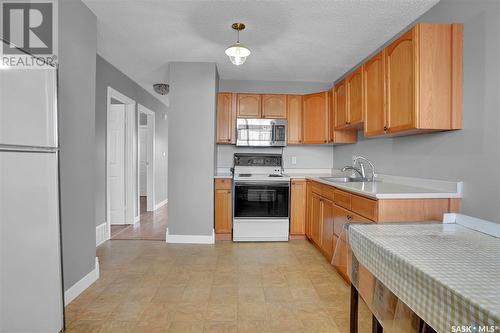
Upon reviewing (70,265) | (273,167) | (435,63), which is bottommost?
(70,265)

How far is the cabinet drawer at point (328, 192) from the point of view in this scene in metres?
2.65

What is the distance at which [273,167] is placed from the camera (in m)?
3.95

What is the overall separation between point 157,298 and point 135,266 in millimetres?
761

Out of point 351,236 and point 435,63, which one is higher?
point 435,63

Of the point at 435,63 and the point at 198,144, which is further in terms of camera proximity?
the point at 198,144

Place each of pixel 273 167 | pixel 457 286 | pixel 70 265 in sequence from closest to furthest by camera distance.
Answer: pixel 457 286
pixel 70 265
pixel 273 167

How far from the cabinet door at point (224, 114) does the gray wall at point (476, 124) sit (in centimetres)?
249

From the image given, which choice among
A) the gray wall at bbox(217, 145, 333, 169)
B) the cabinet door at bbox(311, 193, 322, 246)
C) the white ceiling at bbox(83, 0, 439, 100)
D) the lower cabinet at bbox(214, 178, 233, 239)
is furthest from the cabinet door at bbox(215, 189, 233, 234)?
the white ceiling at bbox(83, 0, 439, 100)

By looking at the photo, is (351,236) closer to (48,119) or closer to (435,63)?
(435,63)

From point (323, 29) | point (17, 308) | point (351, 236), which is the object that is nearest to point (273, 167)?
point (323, 29)

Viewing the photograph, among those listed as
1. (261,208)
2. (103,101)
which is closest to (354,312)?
(261,208)

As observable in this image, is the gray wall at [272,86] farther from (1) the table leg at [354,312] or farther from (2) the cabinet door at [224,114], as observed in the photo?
(1) the table leg at [354,312]

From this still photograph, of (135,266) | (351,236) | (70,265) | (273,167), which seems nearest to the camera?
(351,236)

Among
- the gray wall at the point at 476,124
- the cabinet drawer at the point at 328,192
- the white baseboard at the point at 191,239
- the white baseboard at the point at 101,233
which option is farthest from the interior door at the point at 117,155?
the gray wall at the point at 476,124
